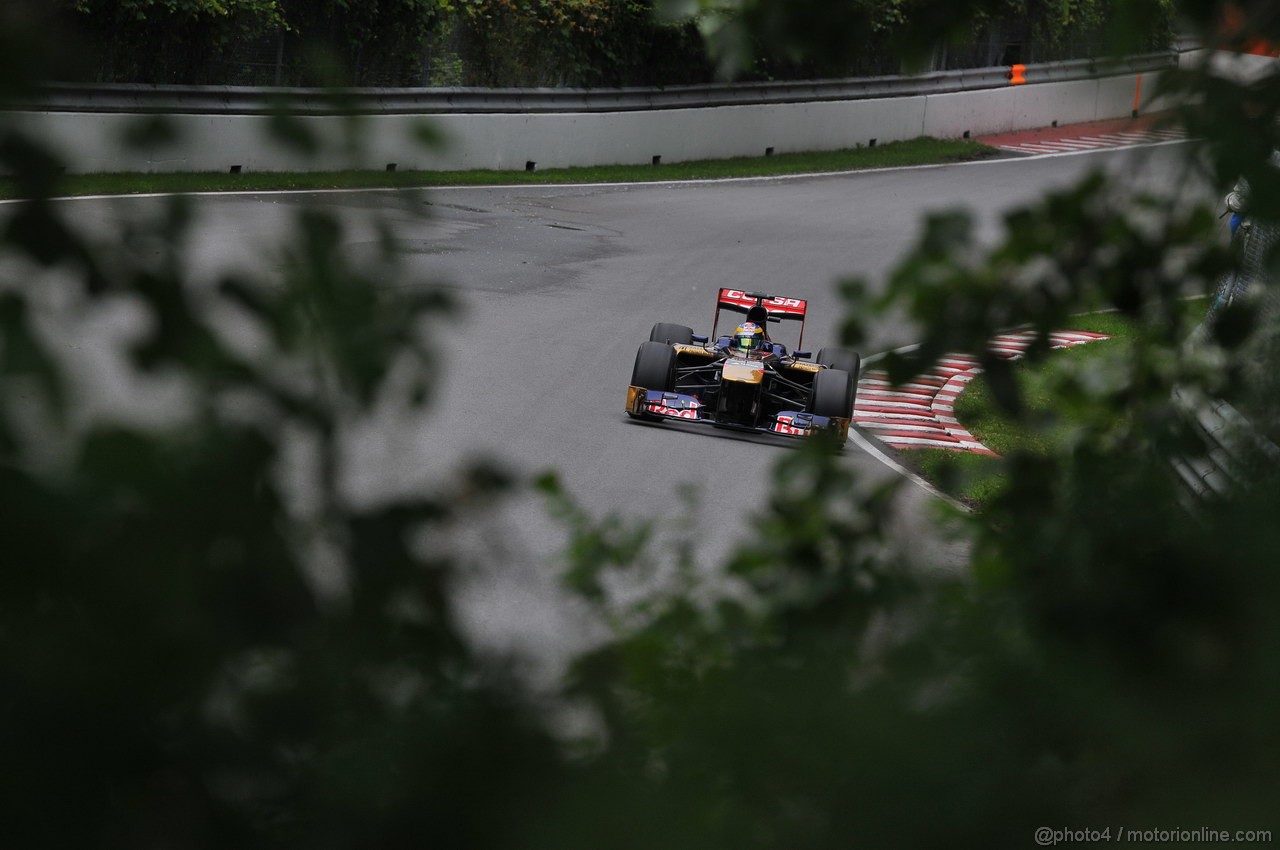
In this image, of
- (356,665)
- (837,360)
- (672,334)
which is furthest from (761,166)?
(356,665)

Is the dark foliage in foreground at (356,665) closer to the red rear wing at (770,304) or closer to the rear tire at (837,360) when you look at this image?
the red rear wing at (770,304)

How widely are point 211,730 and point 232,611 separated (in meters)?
0.11

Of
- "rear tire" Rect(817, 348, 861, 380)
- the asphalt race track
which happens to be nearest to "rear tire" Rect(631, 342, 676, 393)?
the asphalt race track

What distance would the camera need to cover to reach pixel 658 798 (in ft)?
4.05

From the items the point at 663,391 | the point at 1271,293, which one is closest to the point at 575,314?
the point at 663,391

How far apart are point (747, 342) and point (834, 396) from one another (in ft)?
3.17

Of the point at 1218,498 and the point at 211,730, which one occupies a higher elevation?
the point at 1218,498

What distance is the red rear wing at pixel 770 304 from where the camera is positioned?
452 inches

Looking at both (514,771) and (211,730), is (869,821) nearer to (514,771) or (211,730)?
(514,771)

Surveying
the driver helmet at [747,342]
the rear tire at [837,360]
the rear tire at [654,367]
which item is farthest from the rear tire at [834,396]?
the rear tire at [654,367]

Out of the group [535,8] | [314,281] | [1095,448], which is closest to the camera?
[314,281]

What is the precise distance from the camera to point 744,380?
10711 millimetres

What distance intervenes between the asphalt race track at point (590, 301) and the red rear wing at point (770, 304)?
1.20m

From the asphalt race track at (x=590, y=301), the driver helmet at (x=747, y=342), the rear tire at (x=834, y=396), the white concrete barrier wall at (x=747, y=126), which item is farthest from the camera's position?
the white concrete barrier wall at (x=747, y=126)
